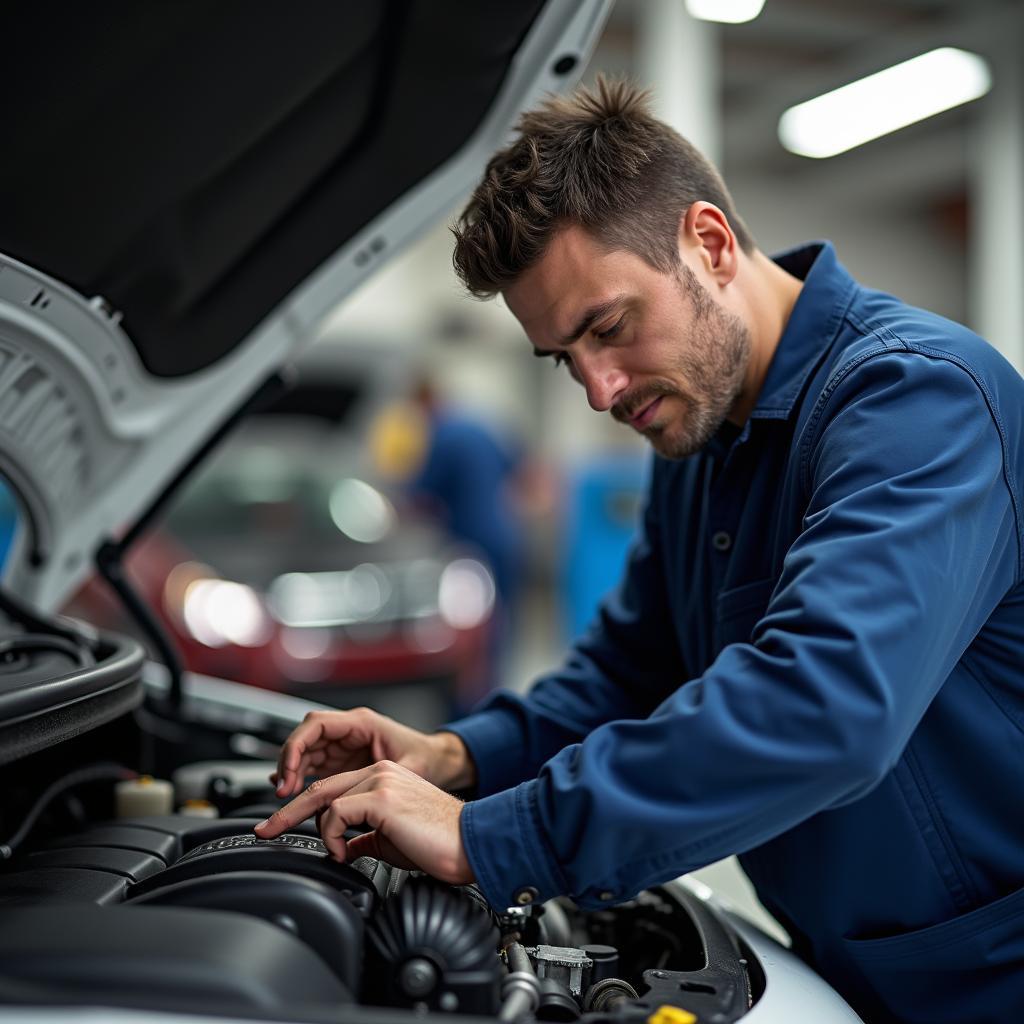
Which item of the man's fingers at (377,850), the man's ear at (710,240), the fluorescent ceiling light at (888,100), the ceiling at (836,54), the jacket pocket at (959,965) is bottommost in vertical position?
the jacket pocket at (959,965)

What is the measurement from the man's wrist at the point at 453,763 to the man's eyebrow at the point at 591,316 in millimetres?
551

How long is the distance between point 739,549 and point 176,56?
778mm

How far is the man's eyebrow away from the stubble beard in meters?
0.09

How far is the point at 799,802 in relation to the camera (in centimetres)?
86

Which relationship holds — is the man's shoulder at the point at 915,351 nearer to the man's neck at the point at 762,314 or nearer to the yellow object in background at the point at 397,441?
the man's neck at the point at 762,314

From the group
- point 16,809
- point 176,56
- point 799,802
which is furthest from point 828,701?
point 16,809

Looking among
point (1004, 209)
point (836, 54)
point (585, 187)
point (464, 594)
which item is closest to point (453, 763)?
point (585, 187)

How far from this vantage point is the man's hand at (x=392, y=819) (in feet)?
3.11

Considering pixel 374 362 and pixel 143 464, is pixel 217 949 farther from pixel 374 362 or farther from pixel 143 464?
pixel 374 362

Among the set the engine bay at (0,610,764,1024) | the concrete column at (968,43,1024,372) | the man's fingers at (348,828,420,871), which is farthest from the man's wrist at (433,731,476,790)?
the concrete column at (968,43,1024,372)

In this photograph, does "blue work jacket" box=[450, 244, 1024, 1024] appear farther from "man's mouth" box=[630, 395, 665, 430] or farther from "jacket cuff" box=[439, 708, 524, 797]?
"man's mouth" box=[630, 395, 665, 430]

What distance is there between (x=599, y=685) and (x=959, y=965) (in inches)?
23.4

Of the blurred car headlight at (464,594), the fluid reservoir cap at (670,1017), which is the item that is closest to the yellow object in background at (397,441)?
the blurred car headlight at (464,594)

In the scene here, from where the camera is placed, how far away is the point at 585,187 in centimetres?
112
